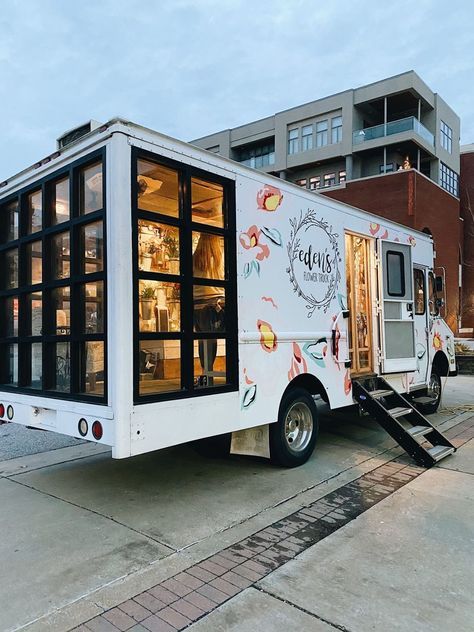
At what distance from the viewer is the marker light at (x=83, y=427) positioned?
154 inches

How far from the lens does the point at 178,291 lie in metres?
4.13

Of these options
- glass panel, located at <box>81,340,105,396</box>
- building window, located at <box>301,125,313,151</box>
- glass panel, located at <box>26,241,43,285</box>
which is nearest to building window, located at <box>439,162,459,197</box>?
building window, located at <box>301,125,313,151</box>

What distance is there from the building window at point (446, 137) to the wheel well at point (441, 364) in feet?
86.5

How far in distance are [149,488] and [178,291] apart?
6.83ft

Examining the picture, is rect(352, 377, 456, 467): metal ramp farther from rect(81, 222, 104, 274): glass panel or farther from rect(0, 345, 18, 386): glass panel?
rect(0, 345, 18, 386): glass panel

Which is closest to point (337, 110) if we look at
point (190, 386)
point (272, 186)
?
point (272, 186)

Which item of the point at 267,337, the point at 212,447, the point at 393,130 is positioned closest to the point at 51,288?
the point at 267,337

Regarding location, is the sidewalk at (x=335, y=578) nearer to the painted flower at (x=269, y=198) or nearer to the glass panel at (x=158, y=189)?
the glass panel at (x=158, y=189)

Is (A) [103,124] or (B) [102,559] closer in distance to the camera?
(B) [102,559]

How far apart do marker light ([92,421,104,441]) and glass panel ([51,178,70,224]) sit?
182 cm

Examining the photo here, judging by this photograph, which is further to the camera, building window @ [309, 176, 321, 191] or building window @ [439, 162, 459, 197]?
building window @ [309, 176, 321, 191]

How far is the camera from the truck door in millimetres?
6965

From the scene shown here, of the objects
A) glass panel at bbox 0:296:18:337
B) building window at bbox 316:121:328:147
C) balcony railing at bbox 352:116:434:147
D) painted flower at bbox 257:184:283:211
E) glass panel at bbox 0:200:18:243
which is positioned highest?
building window at bbox 316:121:328:147

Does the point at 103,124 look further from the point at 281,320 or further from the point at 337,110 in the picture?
the point at 337,110
